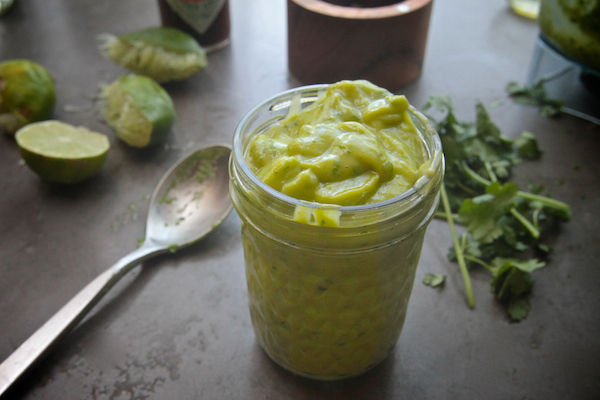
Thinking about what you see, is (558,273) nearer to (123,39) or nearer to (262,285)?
(262,285)

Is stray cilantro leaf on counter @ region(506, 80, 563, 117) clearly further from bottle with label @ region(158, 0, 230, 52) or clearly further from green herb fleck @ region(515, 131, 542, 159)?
bottle with label @ region(158, 0, 230, 52)

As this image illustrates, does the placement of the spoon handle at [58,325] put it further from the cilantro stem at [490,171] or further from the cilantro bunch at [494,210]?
the cilantro stem at [490,171]

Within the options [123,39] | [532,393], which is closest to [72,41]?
[123,39]

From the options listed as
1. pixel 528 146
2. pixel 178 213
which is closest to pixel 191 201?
pixel 178 213

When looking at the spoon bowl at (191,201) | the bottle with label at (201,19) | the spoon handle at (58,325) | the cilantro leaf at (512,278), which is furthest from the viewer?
the bottle with label at (201,19)

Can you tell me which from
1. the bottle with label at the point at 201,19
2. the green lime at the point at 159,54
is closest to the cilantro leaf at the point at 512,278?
the green lime at the point at 159,54

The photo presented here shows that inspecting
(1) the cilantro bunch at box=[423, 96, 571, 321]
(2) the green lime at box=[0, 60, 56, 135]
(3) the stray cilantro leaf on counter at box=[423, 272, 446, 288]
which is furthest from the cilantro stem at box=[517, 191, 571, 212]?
(2) the green lime at box=[0, 60, 56, 135]
